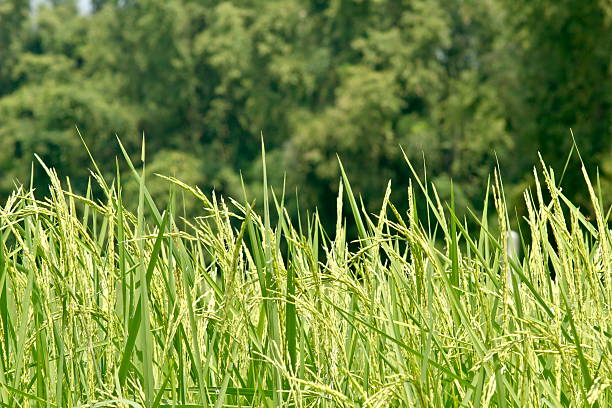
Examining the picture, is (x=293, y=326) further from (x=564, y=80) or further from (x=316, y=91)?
(x=316, y=91)

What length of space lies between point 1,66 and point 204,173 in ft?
39.8

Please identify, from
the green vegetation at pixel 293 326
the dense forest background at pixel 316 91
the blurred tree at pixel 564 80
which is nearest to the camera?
the green vegetation at pixel 293 326

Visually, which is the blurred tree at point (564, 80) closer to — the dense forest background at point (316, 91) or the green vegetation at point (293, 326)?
the dense forest background at point (316, 91)

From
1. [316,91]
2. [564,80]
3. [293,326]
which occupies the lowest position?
[316,91]

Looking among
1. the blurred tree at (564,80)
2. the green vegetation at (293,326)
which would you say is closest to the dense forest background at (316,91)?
the blurred tree at (564,80)

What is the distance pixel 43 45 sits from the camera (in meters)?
37.6

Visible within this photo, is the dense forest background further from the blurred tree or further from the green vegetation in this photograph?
the green vegetation

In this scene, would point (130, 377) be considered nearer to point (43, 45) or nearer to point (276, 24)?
point (276, 24)

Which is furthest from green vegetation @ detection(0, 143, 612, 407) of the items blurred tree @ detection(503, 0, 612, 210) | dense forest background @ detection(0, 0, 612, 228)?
blurred tree @ detection(503, 0, 612, 210)

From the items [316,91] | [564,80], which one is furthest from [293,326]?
[316,91]

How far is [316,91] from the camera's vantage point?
28.6 metres

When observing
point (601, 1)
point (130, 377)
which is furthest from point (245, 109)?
point (130, 377)

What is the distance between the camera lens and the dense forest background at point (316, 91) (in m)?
18.3

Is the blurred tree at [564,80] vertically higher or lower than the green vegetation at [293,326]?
lower
